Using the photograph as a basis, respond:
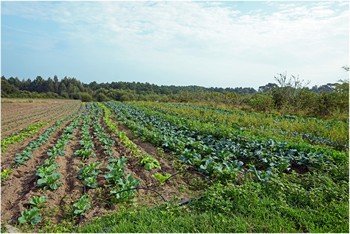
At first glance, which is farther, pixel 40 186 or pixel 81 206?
pixel 40 186

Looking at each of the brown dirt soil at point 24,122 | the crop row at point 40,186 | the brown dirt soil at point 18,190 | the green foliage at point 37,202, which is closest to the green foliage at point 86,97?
the brown dirt soil at point 24,122

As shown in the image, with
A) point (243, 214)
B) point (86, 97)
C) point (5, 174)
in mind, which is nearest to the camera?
point (243, 214)

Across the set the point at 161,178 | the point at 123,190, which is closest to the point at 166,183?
the point at 161,178

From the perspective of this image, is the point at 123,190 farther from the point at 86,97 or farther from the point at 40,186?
the point at 86,97

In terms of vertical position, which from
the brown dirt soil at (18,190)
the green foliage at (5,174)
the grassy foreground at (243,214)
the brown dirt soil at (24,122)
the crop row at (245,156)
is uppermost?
the crop row at (245,156)

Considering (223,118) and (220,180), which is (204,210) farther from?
(223,118)

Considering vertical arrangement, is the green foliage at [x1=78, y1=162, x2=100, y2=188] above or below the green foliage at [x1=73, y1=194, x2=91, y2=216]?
above

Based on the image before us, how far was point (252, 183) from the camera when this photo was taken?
512 centimetres

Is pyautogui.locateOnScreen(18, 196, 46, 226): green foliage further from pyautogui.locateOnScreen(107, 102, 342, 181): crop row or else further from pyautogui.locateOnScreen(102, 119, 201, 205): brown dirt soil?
pyautogui.locateOnScreen(107, 102, 342, 181): crop row

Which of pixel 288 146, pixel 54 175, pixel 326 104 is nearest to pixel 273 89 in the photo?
pixel 326 104

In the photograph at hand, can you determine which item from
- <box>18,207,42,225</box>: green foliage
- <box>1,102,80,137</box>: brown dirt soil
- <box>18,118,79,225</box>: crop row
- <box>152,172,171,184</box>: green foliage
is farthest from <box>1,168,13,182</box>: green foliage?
<box>1,102,80,137</box>: brown dirt soil

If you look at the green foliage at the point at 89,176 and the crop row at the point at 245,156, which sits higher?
the crop row at the point at 245,156

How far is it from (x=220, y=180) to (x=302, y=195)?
144cm

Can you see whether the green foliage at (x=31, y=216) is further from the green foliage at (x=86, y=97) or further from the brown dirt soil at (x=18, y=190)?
the green foliage at (x=86, y=97)
